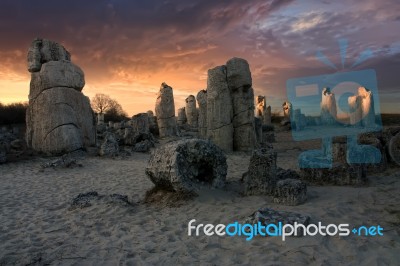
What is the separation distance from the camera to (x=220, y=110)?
42.2 feet

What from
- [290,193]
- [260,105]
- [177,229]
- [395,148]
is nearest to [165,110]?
[395,148]

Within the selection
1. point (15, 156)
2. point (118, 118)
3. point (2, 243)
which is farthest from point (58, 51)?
point (118, 118)

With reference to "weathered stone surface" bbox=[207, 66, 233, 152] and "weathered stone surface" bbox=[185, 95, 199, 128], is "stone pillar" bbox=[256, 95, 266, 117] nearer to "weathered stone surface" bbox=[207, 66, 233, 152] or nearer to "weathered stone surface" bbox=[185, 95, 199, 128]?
"weathered stone surface" bbox=[185, 95, 199, 128]

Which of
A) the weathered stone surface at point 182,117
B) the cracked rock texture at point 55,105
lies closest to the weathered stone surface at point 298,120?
the weathered stone surface at point 182,117

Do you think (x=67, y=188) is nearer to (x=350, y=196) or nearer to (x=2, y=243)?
(x=2, y=243)

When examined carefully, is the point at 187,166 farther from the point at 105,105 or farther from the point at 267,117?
the point at 105,105

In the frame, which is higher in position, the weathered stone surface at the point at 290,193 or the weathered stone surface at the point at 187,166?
the weathered stone surface at the point at 187,166

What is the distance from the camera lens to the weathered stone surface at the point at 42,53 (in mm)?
12617

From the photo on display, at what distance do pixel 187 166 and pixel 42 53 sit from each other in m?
9.87

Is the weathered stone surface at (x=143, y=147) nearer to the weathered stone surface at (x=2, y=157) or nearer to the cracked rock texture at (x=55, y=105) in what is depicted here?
the cracked rock texture at (x=55, y=105)

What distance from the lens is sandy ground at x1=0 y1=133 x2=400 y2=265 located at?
3.53m

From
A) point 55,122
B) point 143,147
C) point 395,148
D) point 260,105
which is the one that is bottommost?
point 395,148

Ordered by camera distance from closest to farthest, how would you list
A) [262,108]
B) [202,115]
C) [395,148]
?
[395,148], [202,115], [262,108]

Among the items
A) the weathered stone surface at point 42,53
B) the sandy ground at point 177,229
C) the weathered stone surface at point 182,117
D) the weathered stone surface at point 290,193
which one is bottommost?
the sandy ground at point 177,229
